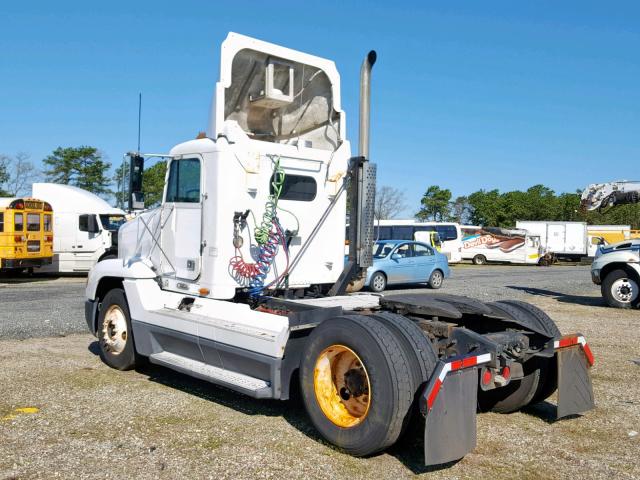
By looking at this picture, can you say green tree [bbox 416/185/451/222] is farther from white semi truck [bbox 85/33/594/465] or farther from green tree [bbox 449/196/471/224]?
white semi truck [bbox 85/33/594/465]

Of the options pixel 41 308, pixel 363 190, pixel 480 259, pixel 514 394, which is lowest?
pixel 480 259

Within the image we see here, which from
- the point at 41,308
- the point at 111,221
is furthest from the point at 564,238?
the point at 41,308

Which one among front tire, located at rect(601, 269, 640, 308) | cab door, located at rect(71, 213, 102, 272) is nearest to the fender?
front tire, located at rect(601, 269, 640, 308)

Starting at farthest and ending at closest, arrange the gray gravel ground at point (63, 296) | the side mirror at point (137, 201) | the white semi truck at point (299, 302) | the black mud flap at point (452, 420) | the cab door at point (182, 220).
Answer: the gray gravel ground at point (63, 296), the side mirror at point (137, 201), the cab door at point (182, 220), the white semi truck at point (299, 302), the black mud flap at point (452, 420)

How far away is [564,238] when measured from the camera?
4412 centimetres

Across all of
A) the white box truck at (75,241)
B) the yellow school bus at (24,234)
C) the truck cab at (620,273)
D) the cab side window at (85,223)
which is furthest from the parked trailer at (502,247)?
the cab side window at (85,223)

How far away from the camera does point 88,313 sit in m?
8.07

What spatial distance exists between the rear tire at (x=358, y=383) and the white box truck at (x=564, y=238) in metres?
41.4

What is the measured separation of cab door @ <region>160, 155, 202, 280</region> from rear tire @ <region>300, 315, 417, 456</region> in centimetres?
222

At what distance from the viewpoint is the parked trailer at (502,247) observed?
39719 mm

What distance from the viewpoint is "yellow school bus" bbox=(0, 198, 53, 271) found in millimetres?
19484

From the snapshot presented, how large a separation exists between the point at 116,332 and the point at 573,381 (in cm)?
508

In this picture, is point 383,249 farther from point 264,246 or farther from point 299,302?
point 299,302

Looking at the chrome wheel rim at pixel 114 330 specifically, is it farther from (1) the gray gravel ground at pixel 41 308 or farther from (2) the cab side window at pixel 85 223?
(1) the gray gravel ground at pixel 41 308
